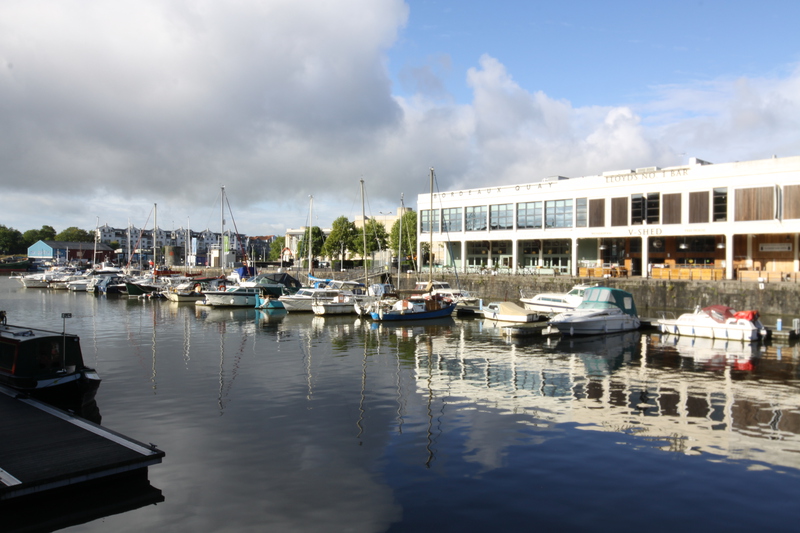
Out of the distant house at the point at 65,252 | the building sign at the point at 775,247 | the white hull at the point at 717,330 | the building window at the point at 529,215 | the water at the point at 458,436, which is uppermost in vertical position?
the building window at the point at 529,215

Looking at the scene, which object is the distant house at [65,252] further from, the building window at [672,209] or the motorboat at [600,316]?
the motorboat at [600,316]

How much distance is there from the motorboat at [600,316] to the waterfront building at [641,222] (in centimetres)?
1830

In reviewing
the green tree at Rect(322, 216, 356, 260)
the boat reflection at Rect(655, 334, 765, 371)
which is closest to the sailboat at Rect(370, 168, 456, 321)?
the boat reflection at Rect(655, 334, 765, 371)

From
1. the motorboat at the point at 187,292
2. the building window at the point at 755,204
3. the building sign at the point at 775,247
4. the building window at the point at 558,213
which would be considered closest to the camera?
the building window at the point at 755,204

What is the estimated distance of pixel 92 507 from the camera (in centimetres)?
1128

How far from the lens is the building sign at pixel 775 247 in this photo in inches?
2185

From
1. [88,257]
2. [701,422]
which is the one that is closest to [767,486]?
[701,422]

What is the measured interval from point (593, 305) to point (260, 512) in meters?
32.7

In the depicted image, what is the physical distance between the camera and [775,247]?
5622 cm

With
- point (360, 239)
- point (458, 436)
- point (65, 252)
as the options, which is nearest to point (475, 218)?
point (360, 239)

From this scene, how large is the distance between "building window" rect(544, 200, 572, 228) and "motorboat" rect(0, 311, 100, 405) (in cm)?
5964

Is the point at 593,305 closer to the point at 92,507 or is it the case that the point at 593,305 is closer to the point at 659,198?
the point at 659,198

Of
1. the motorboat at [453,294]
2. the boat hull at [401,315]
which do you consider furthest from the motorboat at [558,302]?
the boat hull at [401,315]

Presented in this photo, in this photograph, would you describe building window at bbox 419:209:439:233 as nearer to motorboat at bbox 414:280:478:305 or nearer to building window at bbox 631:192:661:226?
motorboat at bbox 414:280:478:305
